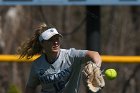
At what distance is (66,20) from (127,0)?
12145mm

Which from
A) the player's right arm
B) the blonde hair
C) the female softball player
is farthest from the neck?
the blonde hair

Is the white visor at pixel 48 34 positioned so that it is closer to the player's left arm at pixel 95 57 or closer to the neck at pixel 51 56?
the neck at pixel 51 56

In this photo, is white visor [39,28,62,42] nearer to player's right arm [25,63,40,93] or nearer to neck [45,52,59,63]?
neck [45,52,59,63]

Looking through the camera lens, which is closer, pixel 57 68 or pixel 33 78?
pixel 57 68

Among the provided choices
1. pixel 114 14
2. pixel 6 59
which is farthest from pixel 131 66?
pixel 6 59

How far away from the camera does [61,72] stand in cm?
709

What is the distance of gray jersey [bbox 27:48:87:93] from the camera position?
7.09 m

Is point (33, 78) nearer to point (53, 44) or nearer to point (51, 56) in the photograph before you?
point (51, 56)

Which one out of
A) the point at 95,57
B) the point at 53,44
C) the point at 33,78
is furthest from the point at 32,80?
the point at 95,57

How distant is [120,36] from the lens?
20391mm

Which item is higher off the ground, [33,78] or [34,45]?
[34,45]

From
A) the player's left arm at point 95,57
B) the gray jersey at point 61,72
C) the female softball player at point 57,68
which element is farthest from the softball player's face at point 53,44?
the player's left arm at point 95,57

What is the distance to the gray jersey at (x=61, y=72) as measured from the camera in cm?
Answer: 709

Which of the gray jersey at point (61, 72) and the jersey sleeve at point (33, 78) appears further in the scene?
the jersey sleeve at point (33, 78)
